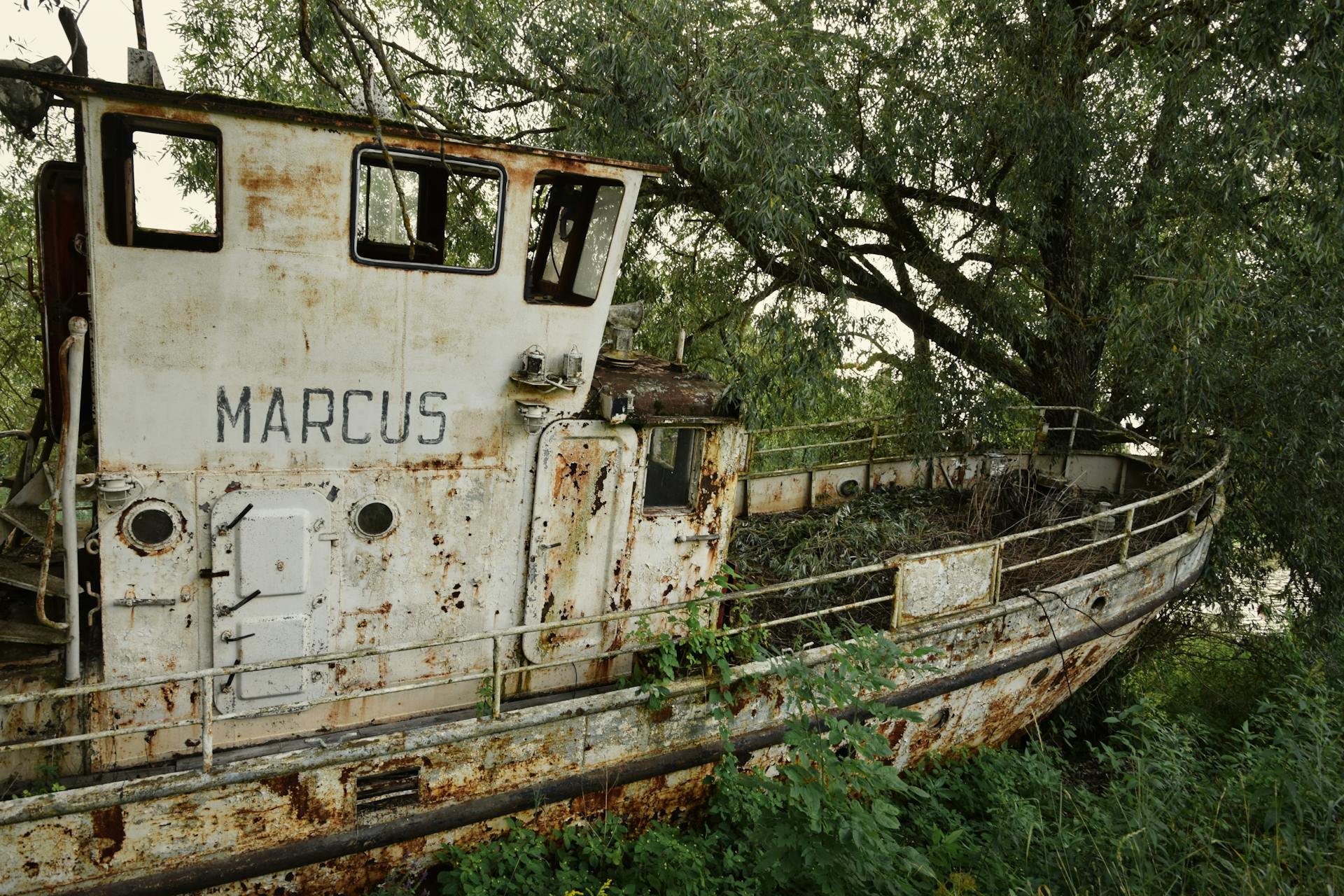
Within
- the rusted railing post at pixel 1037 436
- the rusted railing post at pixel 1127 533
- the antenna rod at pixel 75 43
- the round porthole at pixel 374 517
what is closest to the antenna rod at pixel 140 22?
the antenna rod at pixel 75 43

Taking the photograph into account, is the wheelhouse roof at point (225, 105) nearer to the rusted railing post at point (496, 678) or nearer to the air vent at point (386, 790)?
the rusted railing post at point (496, 678)

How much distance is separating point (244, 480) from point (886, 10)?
8.15 metres

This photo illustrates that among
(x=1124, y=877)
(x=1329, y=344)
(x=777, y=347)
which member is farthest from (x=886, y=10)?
(x=1124, y=877)

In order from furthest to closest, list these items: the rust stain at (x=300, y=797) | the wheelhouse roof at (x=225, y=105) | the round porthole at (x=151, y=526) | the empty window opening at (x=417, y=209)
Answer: the empty window opening at (x=417, y=209) < the rust stain at (x=300, y=797) < the round porthole at (x=151, y=526) < the wheelhouse roof at (x=225, y=105)

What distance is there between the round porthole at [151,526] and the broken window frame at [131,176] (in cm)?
131

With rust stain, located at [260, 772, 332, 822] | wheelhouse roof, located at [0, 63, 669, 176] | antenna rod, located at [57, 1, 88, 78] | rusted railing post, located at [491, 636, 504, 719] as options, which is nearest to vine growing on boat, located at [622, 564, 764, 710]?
rusted railing post, located at [491, 636, 504, 719]

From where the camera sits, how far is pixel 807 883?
459 centimetres

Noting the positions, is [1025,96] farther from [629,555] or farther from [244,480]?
[244,480]

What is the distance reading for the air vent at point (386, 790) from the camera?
4.57 m

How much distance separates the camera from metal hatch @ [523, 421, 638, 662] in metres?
5.08

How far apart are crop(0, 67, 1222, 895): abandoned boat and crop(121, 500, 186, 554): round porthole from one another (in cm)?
1

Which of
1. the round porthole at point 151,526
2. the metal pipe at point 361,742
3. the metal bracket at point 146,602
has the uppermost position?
the round porthole at point 151,526

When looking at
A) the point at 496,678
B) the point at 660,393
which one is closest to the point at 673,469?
the point at 660,393

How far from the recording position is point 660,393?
5352 millimetres
